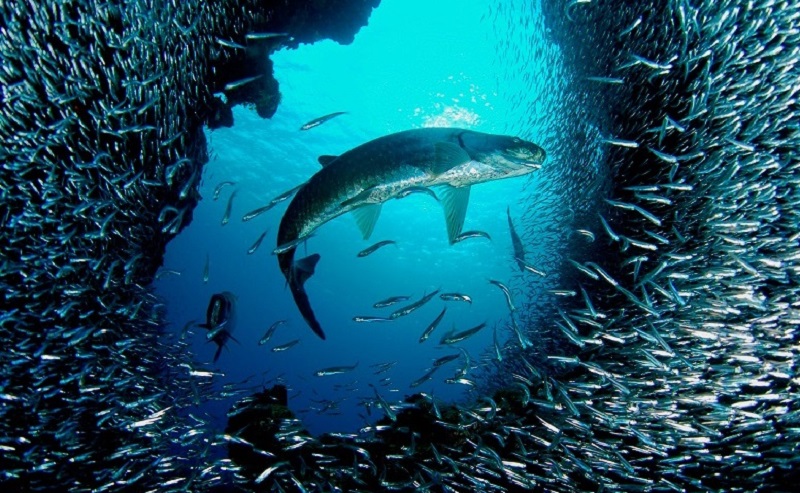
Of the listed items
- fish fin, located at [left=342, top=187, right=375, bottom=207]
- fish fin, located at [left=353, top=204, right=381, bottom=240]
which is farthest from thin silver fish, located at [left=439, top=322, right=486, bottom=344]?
fish fin, located at [left=342, top=187, right=375, bottom=207]

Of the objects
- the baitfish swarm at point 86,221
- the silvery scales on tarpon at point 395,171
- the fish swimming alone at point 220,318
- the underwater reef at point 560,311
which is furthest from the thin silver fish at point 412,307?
the baitfish swarm at point 86,221

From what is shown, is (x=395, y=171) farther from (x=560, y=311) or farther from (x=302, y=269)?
(x=560, y=311)

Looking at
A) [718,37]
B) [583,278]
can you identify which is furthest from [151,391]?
[718,37]

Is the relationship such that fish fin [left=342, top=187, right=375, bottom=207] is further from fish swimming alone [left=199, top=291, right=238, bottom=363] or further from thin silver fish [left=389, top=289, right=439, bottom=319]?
fish swimming alone [left=199, top=291, right=238, bottom=363]

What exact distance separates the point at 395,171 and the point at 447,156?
0.38 metres

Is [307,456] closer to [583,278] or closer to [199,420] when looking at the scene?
[199,420]

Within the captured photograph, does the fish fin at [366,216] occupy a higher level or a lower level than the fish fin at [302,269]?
higher

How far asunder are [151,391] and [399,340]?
77832 mm

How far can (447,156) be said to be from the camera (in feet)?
8.58

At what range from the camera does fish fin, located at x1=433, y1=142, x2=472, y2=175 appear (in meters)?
2.60

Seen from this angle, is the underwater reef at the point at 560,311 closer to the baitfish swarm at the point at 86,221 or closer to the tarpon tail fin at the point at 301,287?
the baitfish swarm at the point at 86,221

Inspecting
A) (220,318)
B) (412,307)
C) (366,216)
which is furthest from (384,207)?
(366,216)

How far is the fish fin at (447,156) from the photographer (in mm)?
2602

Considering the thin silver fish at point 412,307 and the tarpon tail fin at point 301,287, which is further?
the thin silver fish at point 412,307
